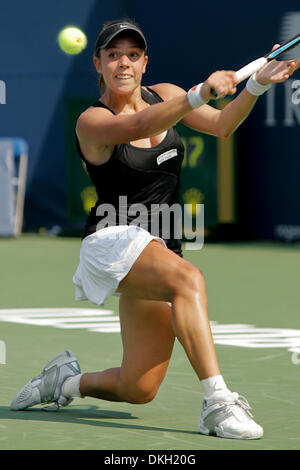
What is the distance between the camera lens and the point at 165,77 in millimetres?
15289

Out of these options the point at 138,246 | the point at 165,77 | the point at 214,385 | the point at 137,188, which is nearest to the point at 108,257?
the point at 138,246

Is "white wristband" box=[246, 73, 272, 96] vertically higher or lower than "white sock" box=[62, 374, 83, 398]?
higher

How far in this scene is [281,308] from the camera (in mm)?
8570

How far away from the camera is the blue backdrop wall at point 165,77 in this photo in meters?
14.3

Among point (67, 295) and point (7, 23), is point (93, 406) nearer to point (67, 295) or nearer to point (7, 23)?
point (67, 295)

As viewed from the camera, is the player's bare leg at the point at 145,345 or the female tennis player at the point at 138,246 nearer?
the female tennis player at the point at 138,246

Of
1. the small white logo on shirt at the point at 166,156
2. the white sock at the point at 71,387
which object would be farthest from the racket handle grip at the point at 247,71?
the white sock at the point at 71,387

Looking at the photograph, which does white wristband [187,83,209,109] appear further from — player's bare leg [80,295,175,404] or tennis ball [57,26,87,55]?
tennis ball [57,26,87,55]

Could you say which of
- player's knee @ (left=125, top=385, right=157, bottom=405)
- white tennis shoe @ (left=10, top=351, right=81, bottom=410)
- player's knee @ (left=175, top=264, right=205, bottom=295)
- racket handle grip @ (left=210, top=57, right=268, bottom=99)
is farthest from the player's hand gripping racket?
white tennis shoe @ (left=10, top=351, right=81, bottom=410)

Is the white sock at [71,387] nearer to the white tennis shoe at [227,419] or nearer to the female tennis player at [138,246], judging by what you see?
the female tennis player at [138,246]

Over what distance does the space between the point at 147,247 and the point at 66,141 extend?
37.1ft

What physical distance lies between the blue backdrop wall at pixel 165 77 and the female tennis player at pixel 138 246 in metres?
8.99

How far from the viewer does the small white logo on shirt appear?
487 cm

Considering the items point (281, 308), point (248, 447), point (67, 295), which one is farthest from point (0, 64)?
point (248, 447)
